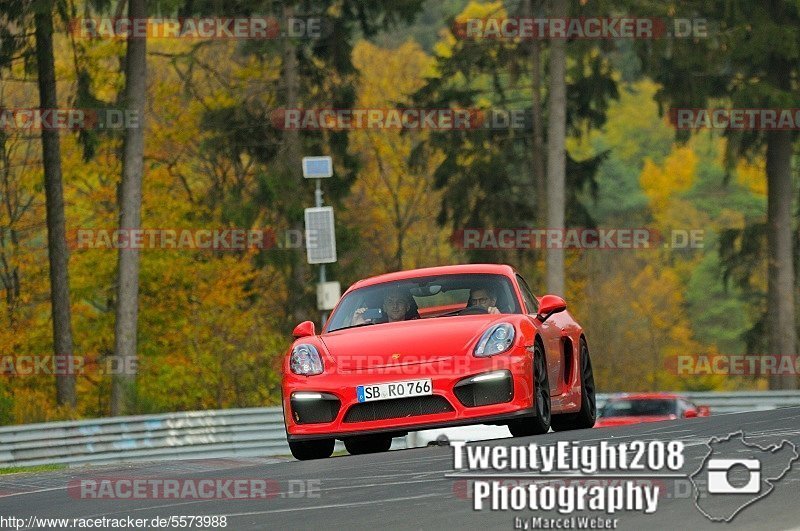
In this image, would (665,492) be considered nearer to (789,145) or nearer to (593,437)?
(593,437)

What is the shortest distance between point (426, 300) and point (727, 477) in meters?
5.66

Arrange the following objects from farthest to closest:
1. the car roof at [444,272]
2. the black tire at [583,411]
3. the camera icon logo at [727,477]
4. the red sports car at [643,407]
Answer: the red sports car at [643,407]
the black tire at [583,411]
the car roof at [444,272]
the camera icon logo at [727,477]

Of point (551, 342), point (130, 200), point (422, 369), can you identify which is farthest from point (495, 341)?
point (130, 200)

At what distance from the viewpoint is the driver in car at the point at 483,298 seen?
45.1 feet

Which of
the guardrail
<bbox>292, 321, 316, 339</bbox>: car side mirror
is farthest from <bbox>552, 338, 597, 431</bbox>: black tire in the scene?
the guardrail

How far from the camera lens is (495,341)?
12477mm

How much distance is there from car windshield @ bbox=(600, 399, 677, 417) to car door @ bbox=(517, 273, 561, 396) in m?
13.0

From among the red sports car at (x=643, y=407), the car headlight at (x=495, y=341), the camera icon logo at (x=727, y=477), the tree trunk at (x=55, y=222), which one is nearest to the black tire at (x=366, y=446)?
the car headlight at (x=495, y=341)

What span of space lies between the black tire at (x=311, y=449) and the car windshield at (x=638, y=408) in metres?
14.4

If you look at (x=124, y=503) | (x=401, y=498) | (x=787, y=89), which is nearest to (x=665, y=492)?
(x=401, y=498)

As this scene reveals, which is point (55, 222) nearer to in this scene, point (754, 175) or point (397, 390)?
point (397, 390)

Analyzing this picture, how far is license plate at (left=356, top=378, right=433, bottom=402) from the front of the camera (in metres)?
12.2

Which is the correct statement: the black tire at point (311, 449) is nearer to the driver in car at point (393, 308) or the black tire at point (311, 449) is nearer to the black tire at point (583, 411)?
the driver in car at point (393, 308)

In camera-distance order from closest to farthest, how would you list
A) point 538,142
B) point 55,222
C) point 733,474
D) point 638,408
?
point 733,474, point 638,408, point 55,222, point 538,142
